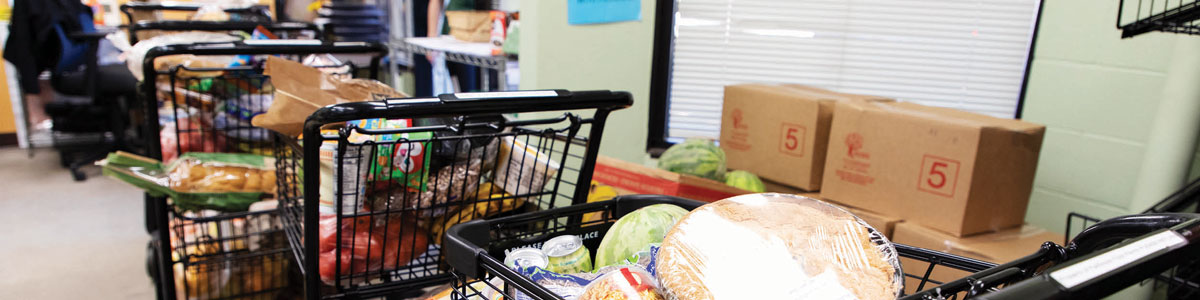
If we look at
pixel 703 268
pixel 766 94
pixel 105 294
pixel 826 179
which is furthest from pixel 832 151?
pixel 105 294

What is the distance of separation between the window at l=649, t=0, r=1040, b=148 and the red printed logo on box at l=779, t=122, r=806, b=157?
58 cm

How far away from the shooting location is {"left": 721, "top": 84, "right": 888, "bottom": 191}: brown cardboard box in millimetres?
1959

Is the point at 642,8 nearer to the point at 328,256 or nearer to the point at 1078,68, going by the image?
the point at 1078,68

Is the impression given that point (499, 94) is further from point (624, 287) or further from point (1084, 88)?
point (1084, 88)

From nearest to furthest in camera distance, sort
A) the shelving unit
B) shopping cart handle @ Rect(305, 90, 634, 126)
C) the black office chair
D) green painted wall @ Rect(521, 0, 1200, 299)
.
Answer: shopping cart handle @ Rect(305, 90, 634, 126) → green painted wall @ Rect(521, 0, 1200, 299) → the shelving unit → the black office chair


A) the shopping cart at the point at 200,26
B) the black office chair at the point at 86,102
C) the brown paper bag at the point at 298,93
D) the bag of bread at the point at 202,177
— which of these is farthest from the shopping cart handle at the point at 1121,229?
the black office chair at the point at 86,102

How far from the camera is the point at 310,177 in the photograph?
37.2 inches

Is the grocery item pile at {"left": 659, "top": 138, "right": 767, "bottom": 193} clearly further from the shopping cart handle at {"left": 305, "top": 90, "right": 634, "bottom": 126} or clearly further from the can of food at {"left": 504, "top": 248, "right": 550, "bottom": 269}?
the can of food at {"left": 504, "top": 248, "right": 550, "bottom": 269}

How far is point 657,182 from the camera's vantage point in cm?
199

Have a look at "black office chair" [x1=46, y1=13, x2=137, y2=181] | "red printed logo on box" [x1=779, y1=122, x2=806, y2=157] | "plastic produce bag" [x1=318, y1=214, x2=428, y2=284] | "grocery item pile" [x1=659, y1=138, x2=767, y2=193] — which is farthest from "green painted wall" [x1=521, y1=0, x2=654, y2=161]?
"black office chair" [x1=46, y1=13, x2=137, y2=181]

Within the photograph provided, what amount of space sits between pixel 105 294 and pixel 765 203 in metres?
2.94

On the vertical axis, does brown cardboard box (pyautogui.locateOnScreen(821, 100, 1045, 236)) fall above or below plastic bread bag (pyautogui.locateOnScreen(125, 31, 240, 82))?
below

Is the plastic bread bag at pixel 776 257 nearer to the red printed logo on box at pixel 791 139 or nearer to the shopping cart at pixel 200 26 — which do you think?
the red printed logo on box at pixel 791 139

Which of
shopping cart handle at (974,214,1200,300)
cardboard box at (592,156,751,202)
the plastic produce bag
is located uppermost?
shopping cart handle at (974,214,1200,300)
